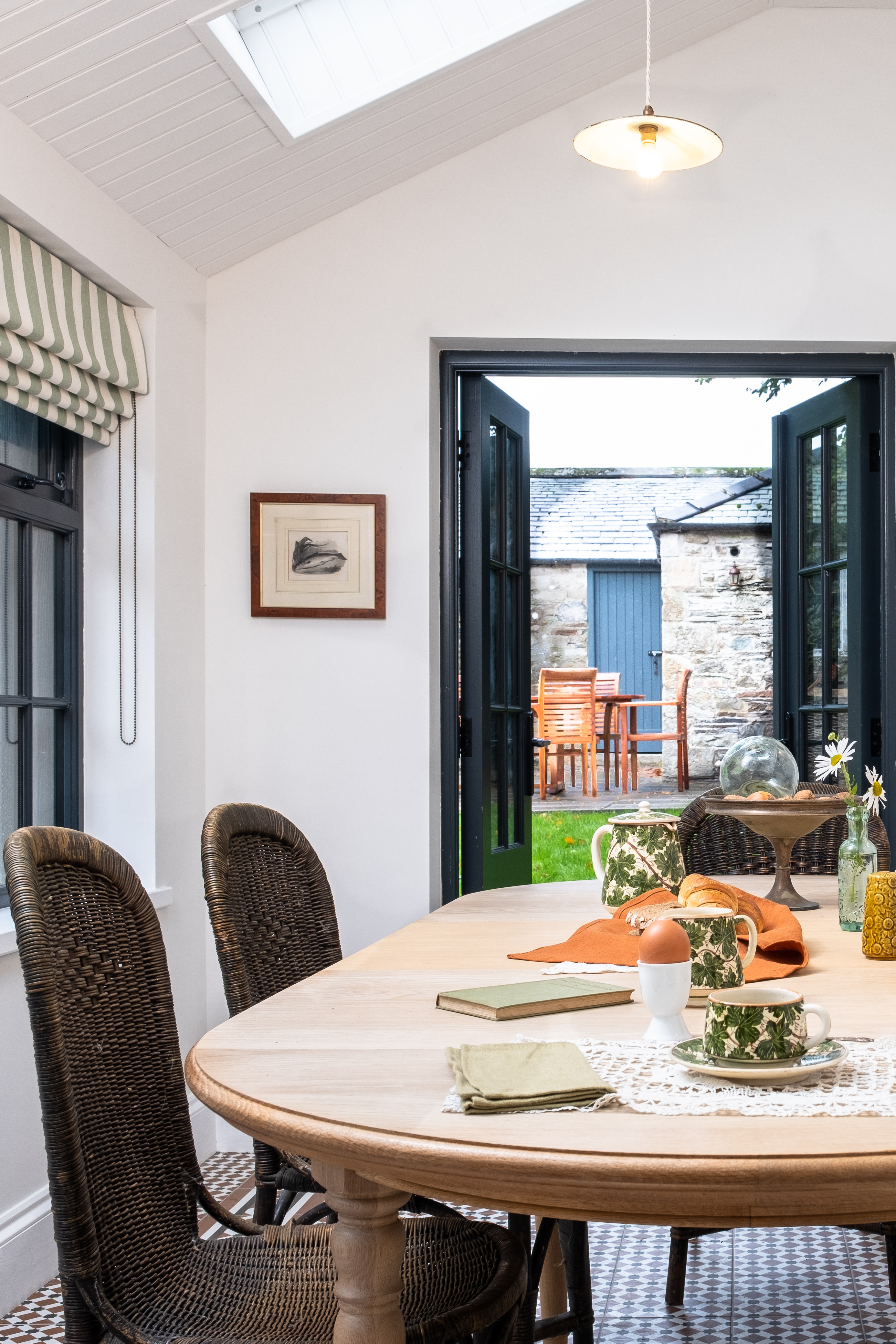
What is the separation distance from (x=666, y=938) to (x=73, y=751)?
7.53ft

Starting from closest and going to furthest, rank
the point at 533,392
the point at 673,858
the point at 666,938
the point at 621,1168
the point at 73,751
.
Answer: the point at 621,1168
the point at 666,938
the point at 673,858
the point at 73,751
the point at 533,392

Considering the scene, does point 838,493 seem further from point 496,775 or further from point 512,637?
point 496,775

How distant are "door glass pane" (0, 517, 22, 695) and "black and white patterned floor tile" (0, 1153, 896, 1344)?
1.32 metres

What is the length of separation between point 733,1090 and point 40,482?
2454 mm

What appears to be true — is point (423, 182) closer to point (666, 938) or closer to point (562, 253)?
point (562, 253)

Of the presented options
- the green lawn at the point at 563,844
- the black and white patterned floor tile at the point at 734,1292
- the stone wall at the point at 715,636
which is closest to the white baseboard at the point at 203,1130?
the black and white patterned floor tile at the point at 734,1292

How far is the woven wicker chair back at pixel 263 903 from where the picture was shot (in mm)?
1812

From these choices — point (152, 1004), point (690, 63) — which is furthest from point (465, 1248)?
point (690, 63)

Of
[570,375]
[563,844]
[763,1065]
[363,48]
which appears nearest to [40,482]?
[363,48]

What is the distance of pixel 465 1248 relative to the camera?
1.45 metres

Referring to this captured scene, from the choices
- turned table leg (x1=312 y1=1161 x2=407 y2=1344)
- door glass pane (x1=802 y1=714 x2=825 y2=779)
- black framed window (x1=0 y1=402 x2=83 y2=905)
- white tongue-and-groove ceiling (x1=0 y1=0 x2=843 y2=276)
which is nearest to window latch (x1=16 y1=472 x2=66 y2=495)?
black framed window (x1=0 y1=402 x2=83 y2=905)

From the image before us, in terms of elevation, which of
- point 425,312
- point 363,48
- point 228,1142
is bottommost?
point 228,1142

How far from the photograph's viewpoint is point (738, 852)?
106 inches

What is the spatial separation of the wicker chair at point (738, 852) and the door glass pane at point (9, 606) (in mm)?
1568
